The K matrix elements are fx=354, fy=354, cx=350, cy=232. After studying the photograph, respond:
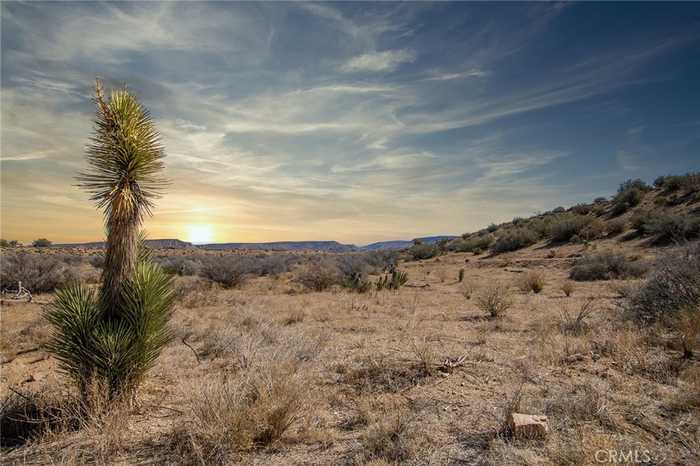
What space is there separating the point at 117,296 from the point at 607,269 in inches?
791

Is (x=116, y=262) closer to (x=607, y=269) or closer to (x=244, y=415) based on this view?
(x=244, y=415)

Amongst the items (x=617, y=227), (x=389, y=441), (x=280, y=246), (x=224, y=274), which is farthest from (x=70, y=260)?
(x=280, y=246)

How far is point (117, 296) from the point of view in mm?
4602

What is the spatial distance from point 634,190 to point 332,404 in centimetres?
4000

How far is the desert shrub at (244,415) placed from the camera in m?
3.63

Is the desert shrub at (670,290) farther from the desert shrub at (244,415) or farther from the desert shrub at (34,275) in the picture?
the desert shrub at (34,275)

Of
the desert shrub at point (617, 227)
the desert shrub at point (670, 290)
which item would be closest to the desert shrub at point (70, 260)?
the desert shrub at point (670, 290)

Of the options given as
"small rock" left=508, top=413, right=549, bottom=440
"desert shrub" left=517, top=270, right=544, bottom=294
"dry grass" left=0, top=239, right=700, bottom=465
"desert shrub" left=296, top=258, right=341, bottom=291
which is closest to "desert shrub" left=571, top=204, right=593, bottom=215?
"desert shrub" left=517, top=270, right=544, bottom=294

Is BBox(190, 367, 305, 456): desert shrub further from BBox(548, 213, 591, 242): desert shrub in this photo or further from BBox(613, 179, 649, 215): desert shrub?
BBox(613, 179, 649, 215): desert shrub

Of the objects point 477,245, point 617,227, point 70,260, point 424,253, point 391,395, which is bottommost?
point 391,395

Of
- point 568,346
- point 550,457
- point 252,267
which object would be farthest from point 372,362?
point 252,267

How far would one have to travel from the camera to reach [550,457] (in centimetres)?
328

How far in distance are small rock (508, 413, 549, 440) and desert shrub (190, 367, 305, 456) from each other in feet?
7.84

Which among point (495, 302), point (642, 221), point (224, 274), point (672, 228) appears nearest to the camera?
point (495, 302)
